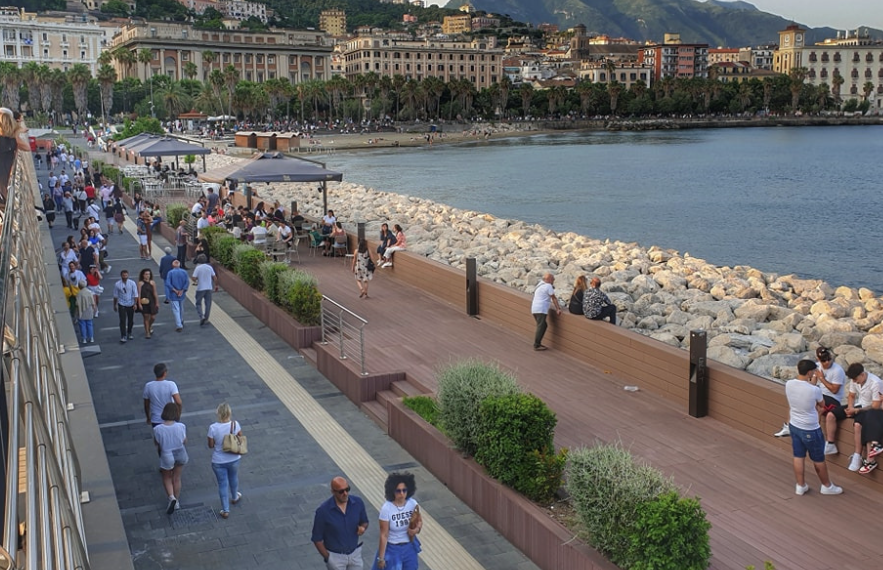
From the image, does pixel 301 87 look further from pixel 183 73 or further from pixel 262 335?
pixel 262 335

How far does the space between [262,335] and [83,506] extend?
10.7 m

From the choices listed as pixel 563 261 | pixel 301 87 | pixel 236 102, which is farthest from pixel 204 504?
pixel 301 87

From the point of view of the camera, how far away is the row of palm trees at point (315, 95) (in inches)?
5064

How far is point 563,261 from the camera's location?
2644cm

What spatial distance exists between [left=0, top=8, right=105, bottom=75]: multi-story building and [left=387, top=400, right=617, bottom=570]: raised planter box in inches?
7293

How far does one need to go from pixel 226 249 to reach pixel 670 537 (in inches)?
662

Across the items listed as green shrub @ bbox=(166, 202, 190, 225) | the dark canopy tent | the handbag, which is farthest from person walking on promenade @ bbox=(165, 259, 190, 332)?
green shrub @ bbox=(166, 202, 190, 225)

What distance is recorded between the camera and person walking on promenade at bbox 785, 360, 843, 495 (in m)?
8.83

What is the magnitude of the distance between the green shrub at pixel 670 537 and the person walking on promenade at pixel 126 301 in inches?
475

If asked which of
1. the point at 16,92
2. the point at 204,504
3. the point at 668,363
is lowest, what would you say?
the point at 204,504

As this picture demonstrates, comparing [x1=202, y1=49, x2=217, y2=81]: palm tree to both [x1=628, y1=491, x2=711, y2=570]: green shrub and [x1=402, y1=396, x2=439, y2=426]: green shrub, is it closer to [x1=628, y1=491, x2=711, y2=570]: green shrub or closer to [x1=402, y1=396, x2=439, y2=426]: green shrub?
[x1=402, y1=396, x2=439, y2=426]: green shrub

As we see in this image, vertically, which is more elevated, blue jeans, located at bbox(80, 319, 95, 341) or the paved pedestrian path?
blue jeans, located at bbox(80, 319, 95, 341)

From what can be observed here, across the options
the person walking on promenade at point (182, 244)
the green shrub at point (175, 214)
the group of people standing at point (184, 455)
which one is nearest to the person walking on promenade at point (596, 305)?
the group of people standing at point (184, 455)

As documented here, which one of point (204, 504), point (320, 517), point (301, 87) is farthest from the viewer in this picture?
point (301, 87)
